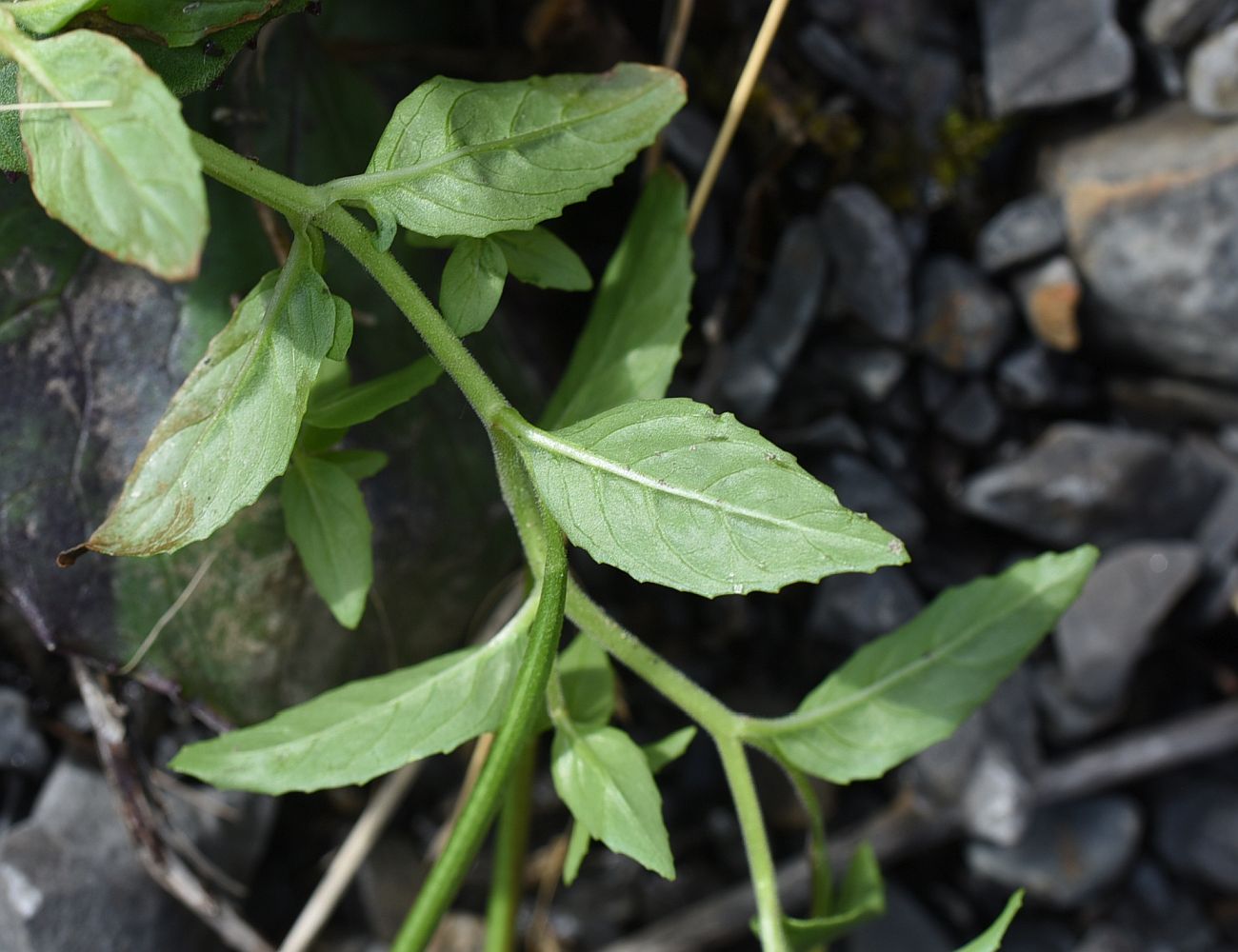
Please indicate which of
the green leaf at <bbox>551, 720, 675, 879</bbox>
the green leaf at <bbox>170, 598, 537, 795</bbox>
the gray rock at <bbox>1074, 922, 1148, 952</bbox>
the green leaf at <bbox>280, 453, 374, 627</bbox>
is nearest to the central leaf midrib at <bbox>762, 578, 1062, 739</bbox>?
the green leaf at <bbox>551, 720, 675, 879</bbox>

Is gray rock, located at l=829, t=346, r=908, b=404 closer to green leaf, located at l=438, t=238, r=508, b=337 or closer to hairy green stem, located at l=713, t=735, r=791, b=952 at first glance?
hairy green stem, located at l=713, t=735, r=791, b=952

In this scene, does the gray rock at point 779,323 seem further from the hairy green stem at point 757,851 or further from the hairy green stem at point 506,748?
the hairy green stem at point 506,748

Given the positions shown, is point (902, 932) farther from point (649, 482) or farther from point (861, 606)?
point (649, 482)

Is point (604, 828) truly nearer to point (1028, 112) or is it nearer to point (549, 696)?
point (549, 696)

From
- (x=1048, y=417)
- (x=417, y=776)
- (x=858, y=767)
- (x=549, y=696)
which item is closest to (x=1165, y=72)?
(x=1048, y=417)

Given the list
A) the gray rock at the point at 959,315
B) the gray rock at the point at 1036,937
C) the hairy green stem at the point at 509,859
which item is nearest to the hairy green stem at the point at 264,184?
the hairy green stem at the point at 509,859

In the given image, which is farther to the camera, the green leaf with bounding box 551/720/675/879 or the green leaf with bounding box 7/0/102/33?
the green leaf with bounding box 551/720/675/879
